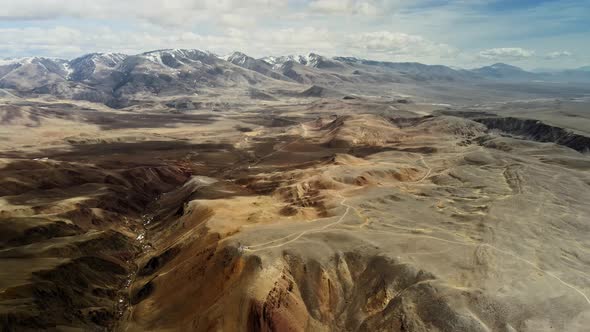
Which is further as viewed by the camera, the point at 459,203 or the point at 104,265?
the point at 459,203

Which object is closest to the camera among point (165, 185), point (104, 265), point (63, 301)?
point (63, 301)

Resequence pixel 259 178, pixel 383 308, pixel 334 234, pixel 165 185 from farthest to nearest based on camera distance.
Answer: pixel 165 185, pixel 259 178, pixel 334 234, pixel 383 308

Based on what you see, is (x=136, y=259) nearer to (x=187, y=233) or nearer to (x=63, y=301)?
(x=187, y=233)

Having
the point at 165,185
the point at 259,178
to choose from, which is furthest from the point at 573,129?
the point at 165,185

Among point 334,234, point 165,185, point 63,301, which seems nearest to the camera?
point 63,301

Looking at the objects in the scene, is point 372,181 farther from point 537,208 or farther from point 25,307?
point 25,307

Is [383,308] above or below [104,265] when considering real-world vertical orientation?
above

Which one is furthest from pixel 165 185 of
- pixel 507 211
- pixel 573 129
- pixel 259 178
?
pixel 573 129

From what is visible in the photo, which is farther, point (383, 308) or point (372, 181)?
point (372, 181)

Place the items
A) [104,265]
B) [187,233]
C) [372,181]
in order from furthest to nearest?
[372,181] → [187,233] → [104,265]
